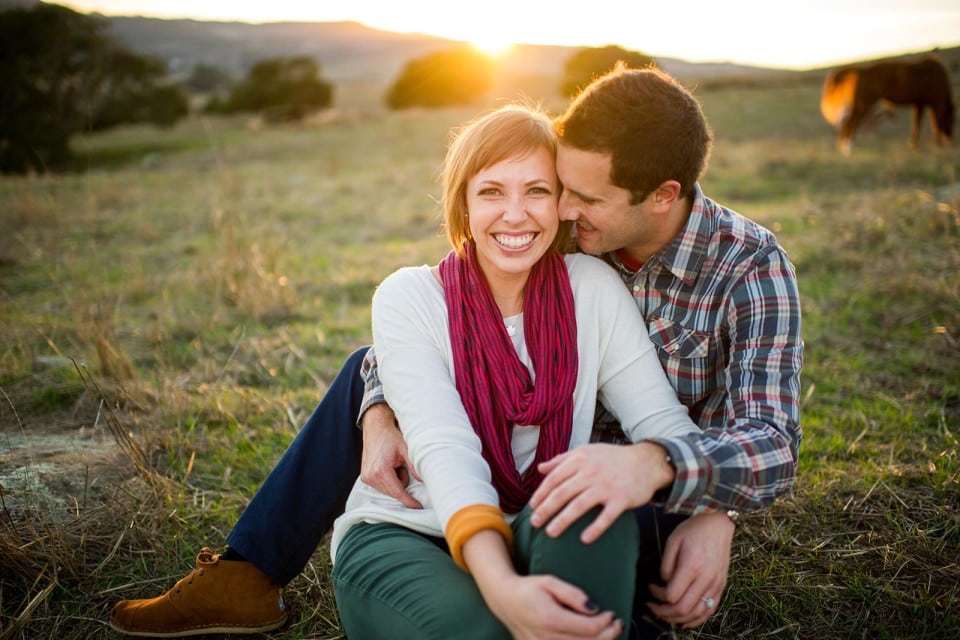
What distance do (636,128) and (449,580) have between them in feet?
4.87

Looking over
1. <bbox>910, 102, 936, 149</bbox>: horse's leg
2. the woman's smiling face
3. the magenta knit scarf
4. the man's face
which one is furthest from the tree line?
<bbox>910, 102, 936, 149</bbox>: horse's leg

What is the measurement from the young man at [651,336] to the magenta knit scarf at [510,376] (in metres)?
0.29

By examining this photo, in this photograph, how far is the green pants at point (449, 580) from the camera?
152 centimetres

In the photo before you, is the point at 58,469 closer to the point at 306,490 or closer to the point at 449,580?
the point at 306,490

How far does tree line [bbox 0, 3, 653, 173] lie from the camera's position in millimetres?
15539

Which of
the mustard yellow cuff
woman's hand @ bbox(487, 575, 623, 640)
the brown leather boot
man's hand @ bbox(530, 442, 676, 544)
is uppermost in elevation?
man's hand @ bbox(530, 442, 676, 544)

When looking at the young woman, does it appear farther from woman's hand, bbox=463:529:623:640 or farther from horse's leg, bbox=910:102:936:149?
horse's leg, bbox=910:102:936:149

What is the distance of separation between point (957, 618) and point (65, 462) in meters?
3.44

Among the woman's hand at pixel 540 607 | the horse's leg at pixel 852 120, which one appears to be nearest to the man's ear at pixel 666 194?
the woman's hand at pixel 540 607

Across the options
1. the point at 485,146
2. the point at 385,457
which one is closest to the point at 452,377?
the point at 385,457

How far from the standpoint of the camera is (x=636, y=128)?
218 cm

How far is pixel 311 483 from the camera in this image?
7.43 ft

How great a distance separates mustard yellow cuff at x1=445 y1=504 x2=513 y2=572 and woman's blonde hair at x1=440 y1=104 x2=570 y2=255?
36.6 inches

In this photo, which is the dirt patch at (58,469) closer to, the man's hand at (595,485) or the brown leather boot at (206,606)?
the brown leather boot at (206,606)
